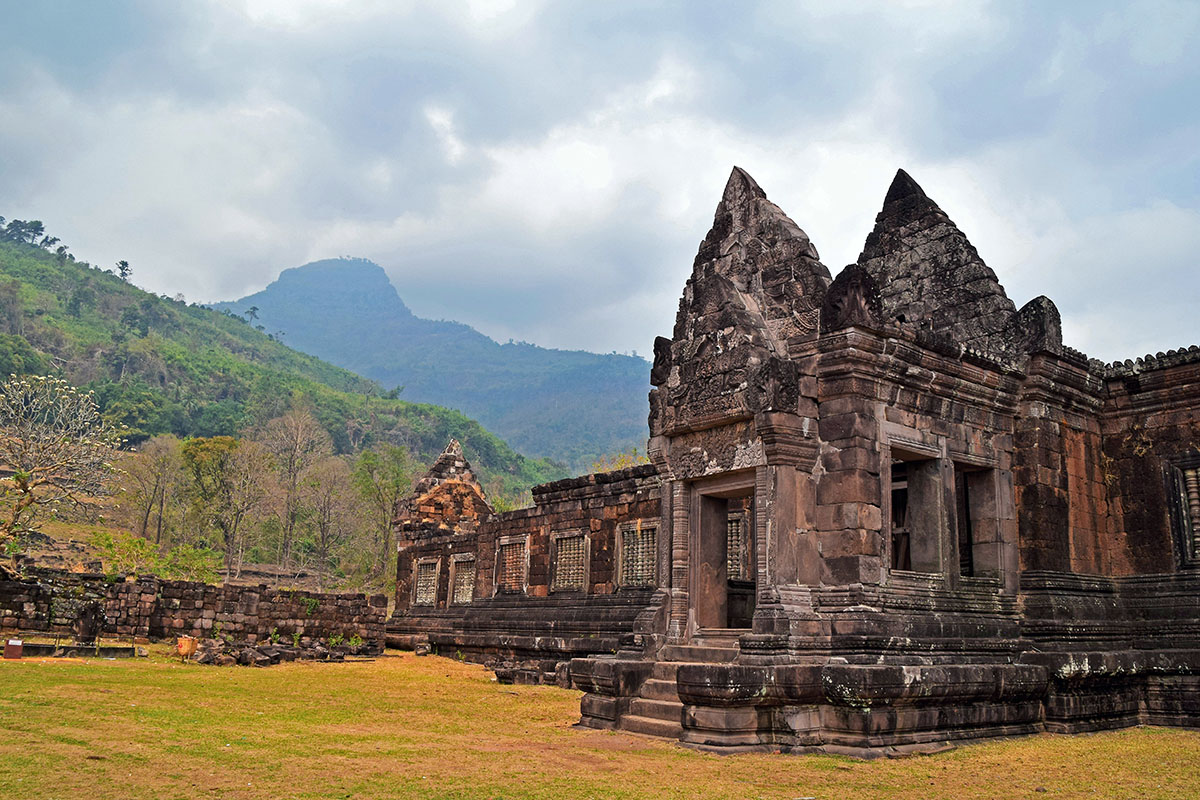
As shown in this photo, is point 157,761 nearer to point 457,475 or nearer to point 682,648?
point 682,648

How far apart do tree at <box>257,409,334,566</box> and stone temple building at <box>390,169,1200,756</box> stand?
42.3m

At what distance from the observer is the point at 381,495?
49.5 metres

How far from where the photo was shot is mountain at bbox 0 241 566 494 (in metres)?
69.1

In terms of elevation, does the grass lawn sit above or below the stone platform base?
below

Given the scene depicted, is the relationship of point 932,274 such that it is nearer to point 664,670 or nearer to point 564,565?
point 664,670

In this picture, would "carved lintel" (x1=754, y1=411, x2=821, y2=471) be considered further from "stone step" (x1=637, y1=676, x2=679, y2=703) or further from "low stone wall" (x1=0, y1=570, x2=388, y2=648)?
"low stone wall" (x1=0, y1=570, x2=388, y2=648)

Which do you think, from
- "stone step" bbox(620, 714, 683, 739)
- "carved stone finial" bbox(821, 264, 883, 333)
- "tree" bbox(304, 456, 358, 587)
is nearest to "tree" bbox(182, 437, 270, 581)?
"tree" bbox(304, 456, 358, 587)

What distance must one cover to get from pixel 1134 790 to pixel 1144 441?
600 cm

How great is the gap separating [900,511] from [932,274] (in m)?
3.25

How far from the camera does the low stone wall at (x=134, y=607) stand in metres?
18.9

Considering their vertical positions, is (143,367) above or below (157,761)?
above

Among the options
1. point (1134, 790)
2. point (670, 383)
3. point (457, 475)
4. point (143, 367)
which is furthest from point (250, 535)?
point (1134, 790)

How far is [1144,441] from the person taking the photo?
11.6 meters

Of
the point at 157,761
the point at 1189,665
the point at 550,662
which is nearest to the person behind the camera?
the point at 157,761
